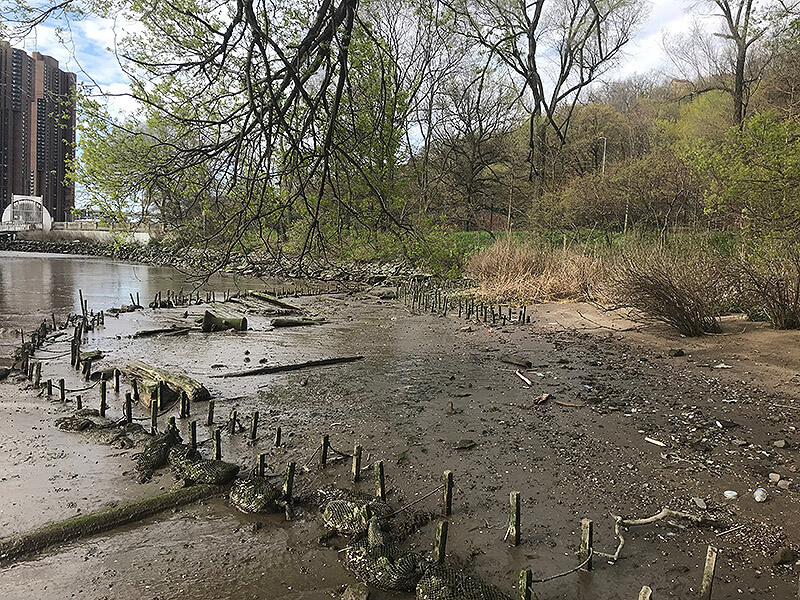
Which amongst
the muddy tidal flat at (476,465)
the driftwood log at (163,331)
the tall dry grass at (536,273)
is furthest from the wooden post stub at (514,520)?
the tall dry grass at (536,273)

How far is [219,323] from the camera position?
12320mm

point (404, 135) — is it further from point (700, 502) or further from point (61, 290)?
point (61, 290)

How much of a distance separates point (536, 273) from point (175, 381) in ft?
42.8

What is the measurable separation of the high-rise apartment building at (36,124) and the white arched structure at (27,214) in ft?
3.16

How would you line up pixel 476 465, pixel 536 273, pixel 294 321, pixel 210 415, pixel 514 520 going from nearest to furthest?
1. pixel 514 520
2. pixel 476 465
3. pixel 210 415
4. pixel 294 321
5. pixel 536 273

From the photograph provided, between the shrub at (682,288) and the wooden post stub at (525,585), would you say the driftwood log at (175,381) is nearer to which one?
the wooden post stub at (525,585)

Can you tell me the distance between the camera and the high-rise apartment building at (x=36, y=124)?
7.27 metres

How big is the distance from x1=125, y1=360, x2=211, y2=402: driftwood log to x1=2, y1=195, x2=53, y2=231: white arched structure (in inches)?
2817

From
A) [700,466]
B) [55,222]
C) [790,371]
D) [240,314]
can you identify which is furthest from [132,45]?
[55,222]

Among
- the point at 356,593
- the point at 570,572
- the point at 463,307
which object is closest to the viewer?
the point at 356,593

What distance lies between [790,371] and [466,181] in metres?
28.0

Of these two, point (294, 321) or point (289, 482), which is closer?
point (289, 482)

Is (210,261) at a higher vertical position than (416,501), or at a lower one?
higher

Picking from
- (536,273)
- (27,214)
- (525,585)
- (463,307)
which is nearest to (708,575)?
(525,585)
